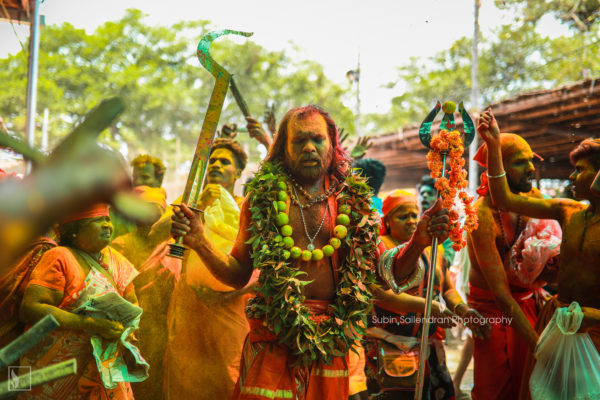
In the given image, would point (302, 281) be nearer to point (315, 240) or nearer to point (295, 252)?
point (295, 252)

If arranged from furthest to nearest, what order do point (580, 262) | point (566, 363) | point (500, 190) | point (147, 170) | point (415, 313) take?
Answer: point (147, 170), point (415, 313), point (500, 190), point (580, 262), point (566, 363)

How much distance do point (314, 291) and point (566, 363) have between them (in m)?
1.70

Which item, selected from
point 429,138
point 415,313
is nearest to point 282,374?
point 429,138

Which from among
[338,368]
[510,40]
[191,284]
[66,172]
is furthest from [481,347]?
[510,40]

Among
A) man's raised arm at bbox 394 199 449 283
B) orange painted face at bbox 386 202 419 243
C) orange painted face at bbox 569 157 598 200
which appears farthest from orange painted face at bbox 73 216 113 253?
orange painted face at bbox 569 157 598 200

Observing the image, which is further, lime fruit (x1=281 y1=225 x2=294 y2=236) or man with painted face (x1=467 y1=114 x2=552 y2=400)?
man with painted face (x1=467 y1=114 x2=552 y2=400)

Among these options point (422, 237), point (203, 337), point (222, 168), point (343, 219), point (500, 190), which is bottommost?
point (203, 337)

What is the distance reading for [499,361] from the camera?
4.25 metres

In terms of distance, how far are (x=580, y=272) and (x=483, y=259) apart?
767 millimetres

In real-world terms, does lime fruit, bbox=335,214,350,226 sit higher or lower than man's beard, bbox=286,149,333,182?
lower

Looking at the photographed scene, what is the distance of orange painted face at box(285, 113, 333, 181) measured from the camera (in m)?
3.13

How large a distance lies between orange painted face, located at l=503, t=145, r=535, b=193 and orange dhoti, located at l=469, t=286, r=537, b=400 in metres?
0.88

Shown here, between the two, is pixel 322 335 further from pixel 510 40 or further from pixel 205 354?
pixel 510 40

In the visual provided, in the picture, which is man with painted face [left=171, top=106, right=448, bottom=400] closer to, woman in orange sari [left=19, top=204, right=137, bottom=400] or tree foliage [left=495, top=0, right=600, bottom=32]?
woman in orange sari [left=19, top=204, right=137, bottom=400]
